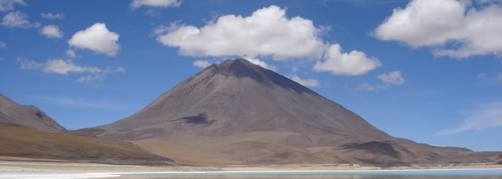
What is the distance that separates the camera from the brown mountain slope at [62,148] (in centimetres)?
8731

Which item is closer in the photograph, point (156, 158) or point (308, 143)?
point (156, 158)

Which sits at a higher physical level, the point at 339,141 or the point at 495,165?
the point at 339,141

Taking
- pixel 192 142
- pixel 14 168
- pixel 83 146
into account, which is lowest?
pixel 14 168

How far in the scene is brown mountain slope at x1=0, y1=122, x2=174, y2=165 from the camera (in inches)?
3438

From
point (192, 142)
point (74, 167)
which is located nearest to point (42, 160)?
point (74, 167)

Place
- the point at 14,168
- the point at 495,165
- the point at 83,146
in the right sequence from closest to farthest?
the point at 14,168 → the point at 83,146 → the point at 495,165

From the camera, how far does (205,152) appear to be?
172 meters

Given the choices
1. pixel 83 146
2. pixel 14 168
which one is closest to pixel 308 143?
pixel 83 146

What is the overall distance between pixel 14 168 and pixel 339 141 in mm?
135047

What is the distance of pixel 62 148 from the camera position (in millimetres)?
94562

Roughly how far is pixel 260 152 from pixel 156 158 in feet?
187

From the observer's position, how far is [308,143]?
622 ft

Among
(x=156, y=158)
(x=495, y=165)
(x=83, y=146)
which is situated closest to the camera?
(x=83, y=146)

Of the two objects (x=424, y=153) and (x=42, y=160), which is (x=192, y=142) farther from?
(x=42, y=160)
